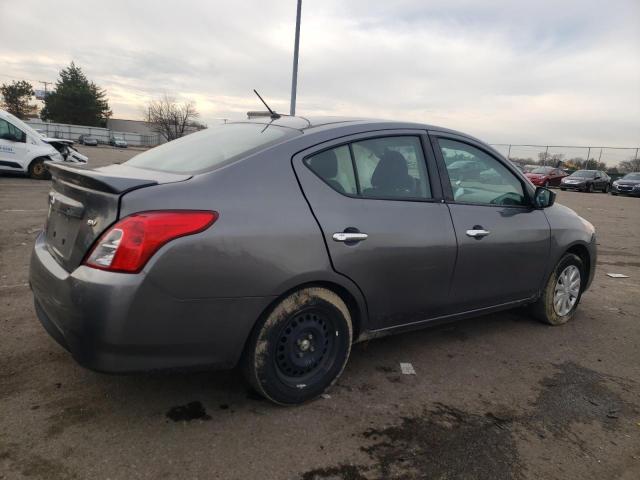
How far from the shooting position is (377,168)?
3051mm

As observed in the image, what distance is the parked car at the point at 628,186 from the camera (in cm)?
2667

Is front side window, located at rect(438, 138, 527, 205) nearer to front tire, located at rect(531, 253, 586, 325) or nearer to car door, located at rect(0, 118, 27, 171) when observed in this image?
front tire, located at rect(531, 253, 586, 325)

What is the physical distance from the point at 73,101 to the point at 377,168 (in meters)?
86.7

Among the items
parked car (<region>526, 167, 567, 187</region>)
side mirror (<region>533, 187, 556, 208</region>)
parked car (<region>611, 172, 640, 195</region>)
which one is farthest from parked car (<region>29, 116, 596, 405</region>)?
parked car (<region>526, 167, 567, 187</region>)

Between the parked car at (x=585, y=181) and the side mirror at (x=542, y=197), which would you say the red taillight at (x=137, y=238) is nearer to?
the side mirror at (x=542, y=197)

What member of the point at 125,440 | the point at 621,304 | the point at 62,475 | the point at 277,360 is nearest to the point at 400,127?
the point at 277,360

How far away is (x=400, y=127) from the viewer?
10.7 feet

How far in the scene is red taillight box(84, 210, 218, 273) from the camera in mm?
2156

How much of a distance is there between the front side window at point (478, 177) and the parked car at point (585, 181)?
92.5 feet

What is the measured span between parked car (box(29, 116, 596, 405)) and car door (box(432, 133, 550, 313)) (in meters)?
0.01

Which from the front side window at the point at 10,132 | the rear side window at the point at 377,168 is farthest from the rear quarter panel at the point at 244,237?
the front side window at the point at 10,132

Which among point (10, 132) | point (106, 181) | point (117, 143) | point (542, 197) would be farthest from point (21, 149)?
point (117, 143)

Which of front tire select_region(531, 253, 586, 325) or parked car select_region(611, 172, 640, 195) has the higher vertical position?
parked car select_region(611, 172, 640, 195)

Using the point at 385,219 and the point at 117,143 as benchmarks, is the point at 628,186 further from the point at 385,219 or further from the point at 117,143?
the point at 117,143
